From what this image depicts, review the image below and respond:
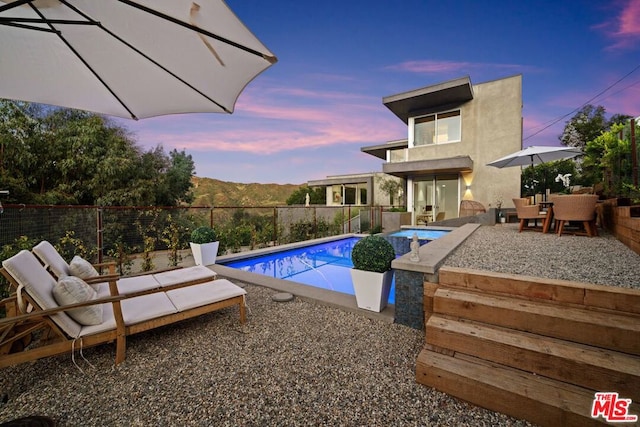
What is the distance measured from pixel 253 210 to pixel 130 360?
22.1 feet

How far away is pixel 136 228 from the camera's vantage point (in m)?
6.11

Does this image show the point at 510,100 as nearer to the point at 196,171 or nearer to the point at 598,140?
the point at 598,140

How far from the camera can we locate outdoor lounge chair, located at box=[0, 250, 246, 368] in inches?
84.0

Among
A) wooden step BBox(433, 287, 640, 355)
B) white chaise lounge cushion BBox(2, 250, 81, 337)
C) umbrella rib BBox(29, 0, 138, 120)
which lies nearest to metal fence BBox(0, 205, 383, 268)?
white chaise lounge cushion BBox(2, 250, 81, 337)

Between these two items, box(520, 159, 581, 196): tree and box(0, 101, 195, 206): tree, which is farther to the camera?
box(520, 159, 581, 196): tree

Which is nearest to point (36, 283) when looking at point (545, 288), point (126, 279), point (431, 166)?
point (126, 279)

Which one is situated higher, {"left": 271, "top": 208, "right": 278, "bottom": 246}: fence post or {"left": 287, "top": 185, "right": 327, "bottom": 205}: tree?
{"left": 287, "top": 185, "right": 327, "bottom": 205}: tree

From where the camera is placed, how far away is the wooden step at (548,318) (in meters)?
1.97

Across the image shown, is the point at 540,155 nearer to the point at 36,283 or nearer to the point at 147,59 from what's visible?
the point at 147,59

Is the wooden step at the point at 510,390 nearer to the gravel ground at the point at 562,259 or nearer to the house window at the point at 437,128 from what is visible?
the gravel ground at the point at 562,259

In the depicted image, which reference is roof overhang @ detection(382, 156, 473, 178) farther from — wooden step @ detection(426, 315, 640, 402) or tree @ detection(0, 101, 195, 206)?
tree @ detection(0, 101, 195, 206)

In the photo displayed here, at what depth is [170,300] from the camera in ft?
9.87

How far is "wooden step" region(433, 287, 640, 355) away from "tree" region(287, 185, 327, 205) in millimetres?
19627

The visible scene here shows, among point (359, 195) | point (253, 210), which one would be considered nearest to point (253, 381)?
point (253, 210)
